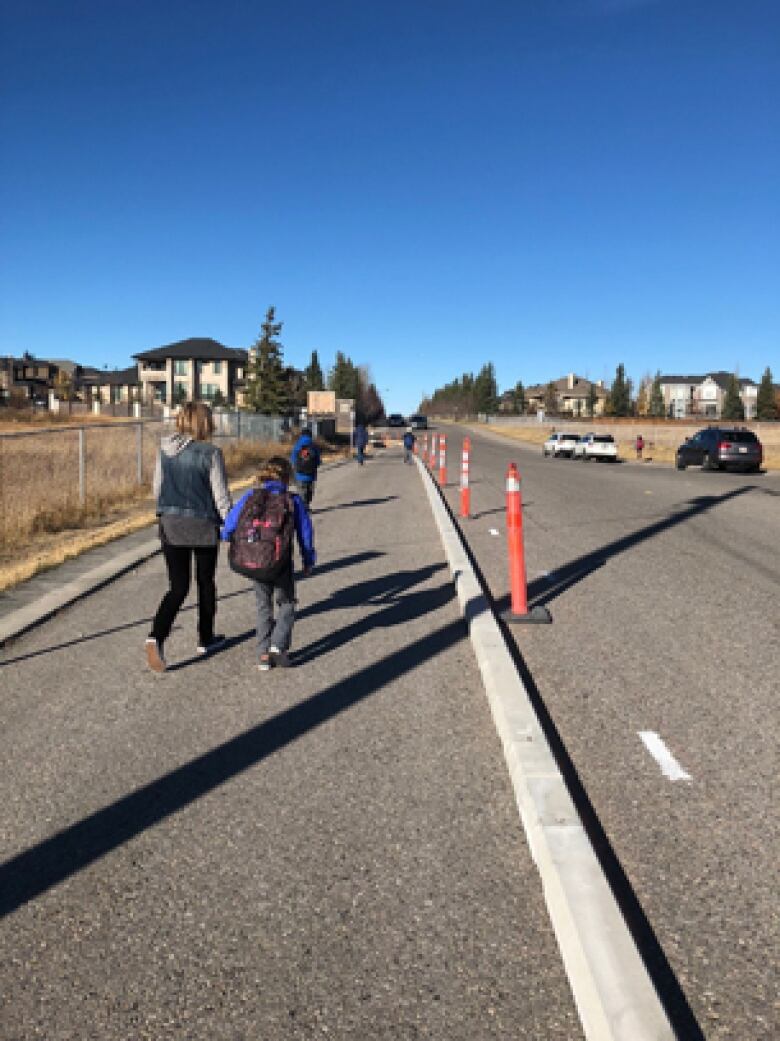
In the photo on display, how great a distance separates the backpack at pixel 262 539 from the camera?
4875mm

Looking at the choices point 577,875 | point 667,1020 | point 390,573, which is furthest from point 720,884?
point 390,573

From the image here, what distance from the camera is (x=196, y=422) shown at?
507 cm

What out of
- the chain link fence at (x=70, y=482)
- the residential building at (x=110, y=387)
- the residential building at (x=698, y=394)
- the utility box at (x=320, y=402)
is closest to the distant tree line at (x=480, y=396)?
the residential building at (x=698, y=394)

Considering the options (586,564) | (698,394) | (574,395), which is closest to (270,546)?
(586,564)

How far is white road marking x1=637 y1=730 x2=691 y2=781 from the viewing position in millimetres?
3559

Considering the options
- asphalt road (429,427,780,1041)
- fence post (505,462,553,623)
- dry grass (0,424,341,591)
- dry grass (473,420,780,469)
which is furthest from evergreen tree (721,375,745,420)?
fence post (505,462,553,623)

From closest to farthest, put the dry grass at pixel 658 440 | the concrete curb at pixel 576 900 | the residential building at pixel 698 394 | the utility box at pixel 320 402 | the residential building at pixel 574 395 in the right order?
1. the concrete curb at pixel 576 900
2. the dry grass at pixel 658 440
3. the utility box at pixel 320 402
4. the residential building at pixel 698 394
5. the residential building at pixel 574 395

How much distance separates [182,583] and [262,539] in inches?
26.8

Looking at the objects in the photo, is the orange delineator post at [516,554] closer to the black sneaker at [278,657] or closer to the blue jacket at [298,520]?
the blue jacket at [298,520]

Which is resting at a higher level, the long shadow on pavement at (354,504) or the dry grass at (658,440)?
the dry grass at (658,440)

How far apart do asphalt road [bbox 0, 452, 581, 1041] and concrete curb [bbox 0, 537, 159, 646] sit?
649mm

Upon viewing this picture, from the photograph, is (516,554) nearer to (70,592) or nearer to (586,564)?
(586,564)

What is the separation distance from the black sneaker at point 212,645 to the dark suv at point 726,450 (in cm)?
2511

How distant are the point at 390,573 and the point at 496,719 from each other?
4318mm
